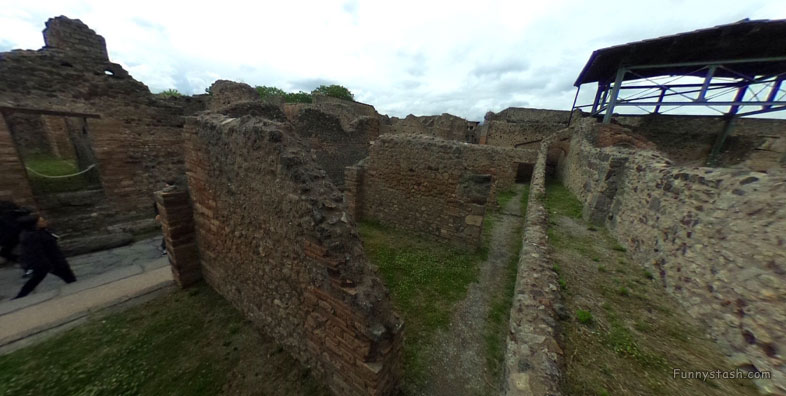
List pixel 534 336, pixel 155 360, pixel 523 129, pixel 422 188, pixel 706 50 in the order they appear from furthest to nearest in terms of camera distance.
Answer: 1. pixel 523 129
2. pixel 706 50
3. pixel 422 188
4. pixel 155 360
5. pixel 534 336

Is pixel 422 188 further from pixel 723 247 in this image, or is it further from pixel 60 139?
pixel 60 139

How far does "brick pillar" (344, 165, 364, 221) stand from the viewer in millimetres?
8289

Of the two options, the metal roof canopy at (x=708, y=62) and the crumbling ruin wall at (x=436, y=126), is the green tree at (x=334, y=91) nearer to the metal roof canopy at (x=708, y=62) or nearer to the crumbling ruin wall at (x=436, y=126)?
the crumbling ruin wall at (x=436, y=126)

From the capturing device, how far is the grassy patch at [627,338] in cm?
207

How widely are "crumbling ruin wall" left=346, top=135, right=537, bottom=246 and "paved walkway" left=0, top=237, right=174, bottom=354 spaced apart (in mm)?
5319

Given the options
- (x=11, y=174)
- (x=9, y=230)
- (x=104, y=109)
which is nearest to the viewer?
(x=9, y=230)

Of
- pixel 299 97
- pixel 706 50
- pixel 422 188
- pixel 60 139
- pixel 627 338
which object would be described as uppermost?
pixel 299 97

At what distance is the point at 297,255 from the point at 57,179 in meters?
9.79

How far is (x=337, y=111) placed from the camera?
23.4 metres

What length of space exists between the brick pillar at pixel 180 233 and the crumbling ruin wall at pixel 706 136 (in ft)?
61.5

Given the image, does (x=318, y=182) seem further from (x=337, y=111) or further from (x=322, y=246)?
(x=337, y=111)

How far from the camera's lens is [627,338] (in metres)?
2.60

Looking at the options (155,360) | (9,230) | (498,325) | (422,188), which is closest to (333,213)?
(155,360)

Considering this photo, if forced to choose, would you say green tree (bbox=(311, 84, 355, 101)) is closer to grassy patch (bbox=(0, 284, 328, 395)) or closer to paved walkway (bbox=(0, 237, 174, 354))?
paved walkway (bbox=(0, 237, 174, 354))
